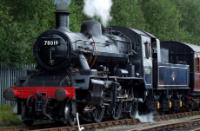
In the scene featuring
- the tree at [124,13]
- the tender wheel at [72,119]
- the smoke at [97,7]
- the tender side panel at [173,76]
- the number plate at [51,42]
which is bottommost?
the tender wheel at [72,119]

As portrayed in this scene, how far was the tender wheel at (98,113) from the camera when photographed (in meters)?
17.4

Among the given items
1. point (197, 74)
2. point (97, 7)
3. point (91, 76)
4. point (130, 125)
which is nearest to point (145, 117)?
point (130, 125)

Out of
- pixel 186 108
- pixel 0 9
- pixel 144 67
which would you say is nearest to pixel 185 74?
pixel 186 108

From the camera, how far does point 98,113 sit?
17.7 meters

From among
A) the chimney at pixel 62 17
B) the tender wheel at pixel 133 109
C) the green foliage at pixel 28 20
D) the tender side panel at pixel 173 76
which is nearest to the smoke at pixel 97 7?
the green foliage at pixel 28 20

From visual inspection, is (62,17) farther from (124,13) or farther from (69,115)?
(124,13)

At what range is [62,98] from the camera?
1548 centimetres

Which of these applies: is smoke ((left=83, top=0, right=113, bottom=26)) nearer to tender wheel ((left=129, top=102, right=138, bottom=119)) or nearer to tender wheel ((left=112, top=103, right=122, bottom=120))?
tender wheel ((left=129, top=102, right=138, bottom=119))

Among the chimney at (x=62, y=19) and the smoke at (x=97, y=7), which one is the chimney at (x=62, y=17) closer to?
the chimney at (x=62, y=19)

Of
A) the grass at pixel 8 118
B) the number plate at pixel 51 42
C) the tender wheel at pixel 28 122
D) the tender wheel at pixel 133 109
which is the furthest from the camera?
the tender wheel at pixel 133 109

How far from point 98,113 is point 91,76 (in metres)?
1.94

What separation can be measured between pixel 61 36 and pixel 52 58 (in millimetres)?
723

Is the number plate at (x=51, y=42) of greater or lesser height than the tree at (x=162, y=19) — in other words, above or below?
below

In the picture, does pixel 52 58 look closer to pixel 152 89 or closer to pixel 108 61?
pixel 108 61
